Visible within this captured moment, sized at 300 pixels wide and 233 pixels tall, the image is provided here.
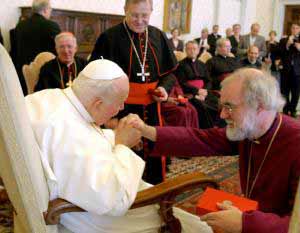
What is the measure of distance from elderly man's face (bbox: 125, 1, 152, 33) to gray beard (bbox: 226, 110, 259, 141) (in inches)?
49.2

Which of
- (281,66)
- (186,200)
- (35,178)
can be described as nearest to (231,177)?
(186,200)

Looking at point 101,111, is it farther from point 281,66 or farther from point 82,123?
point 281,66

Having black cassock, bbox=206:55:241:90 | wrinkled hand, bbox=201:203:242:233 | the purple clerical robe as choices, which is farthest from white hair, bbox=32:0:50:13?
wrinkled hand, bbox=201:203:242:233

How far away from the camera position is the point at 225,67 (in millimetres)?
6684

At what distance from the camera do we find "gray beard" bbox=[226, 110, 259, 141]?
1933mm

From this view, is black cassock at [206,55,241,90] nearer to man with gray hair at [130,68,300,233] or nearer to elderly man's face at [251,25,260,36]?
elderly man's face at [251,25,260,36]

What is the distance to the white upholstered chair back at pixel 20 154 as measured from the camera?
150cm

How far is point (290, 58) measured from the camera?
26.1ft

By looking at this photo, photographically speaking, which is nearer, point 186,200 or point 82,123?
point 82,123

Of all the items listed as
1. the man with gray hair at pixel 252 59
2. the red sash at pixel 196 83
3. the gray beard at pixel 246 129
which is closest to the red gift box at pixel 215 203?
the gray beard at pixel 246 129

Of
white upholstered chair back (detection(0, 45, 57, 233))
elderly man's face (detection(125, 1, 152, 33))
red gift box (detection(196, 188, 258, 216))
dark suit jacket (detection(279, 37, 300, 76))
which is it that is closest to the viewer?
white upholstered chair back (detection(0, 45, 57, 233))

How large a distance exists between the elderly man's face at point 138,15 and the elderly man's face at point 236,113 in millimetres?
1144

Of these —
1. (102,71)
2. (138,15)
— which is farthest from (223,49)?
(102,71)

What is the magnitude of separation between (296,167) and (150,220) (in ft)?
2.36
